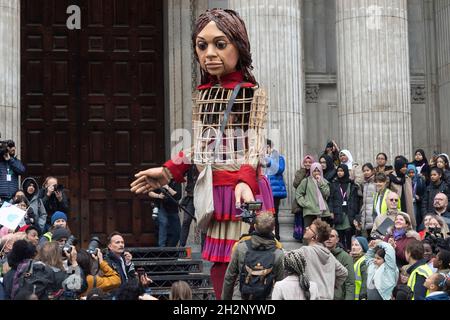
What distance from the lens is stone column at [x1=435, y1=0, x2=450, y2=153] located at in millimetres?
25781

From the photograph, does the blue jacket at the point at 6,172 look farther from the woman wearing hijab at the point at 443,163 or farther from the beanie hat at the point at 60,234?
the woman wearing hijab at the point at 443,163

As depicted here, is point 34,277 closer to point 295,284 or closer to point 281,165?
point 295,284

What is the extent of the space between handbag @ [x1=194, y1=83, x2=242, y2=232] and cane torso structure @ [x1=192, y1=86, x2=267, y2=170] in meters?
0.06

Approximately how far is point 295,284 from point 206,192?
1576 mm

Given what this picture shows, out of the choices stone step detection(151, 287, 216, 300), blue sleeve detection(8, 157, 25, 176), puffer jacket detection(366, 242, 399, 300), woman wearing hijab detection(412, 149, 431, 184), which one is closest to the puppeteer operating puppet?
puffer jacket detection(366, 242, 399, 300)

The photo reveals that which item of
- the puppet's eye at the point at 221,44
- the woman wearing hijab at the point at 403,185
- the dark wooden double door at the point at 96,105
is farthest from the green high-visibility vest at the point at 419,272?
the dark wooden double door at the point at 96,105

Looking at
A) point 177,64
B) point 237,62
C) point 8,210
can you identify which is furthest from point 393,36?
point 237,62

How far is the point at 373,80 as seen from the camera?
22359 mm

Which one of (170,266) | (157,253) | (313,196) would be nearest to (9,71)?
(157,253)

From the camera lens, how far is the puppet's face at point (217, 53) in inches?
522

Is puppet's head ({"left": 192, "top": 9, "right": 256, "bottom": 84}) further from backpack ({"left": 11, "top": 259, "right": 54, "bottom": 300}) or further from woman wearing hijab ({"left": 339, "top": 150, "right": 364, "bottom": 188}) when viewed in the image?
woman wearing hijab ({"left": 339, "top": 150, "right": 364, "bottom": 188})

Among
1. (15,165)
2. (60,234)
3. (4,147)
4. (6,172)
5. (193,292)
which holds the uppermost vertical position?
(4,147)

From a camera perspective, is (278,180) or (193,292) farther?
(278,180)
